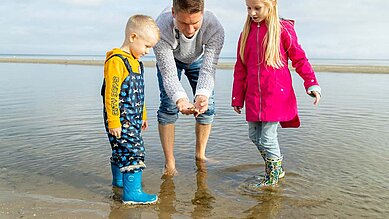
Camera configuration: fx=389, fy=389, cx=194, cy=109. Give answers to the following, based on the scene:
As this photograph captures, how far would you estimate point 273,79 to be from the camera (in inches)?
135

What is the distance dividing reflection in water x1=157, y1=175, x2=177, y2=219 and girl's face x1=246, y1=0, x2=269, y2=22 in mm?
1684

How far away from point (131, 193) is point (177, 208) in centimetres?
39

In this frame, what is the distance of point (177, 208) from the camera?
2.99m

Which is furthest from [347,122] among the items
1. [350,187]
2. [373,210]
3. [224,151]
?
[373,210]

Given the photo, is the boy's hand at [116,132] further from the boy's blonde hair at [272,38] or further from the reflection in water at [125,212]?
the boy's blonde hair at [272,38]

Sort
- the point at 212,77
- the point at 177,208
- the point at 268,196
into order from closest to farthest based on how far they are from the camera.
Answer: the point at 177,208
the point at 268,196
the point at 212,77

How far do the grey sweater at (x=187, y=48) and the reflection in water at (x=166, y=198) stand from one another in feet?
2.58

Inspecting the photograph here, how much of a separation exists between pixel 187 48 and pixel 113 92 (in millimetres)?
1159

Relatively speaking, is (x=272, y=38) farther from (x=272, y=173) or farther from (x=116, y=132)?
(x=116, y=132)

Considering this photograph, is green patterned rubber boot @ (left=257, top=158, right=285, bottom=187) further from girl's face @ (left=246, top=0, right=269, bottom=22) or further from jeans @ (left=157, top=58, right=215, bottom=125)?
girl's face @ (left=246, top=0, right=269, bottom=22)

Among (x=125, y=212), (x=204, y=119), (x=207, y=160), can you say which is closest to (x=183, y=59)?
(x=204, y=119)

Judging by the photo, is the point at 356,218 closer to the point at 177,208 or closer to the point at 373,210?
A: the point at 373,210

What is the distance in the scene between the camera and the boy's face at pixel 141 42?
3125 mm

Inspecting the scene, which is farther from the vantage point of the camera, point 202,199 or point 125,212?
point 202,199
